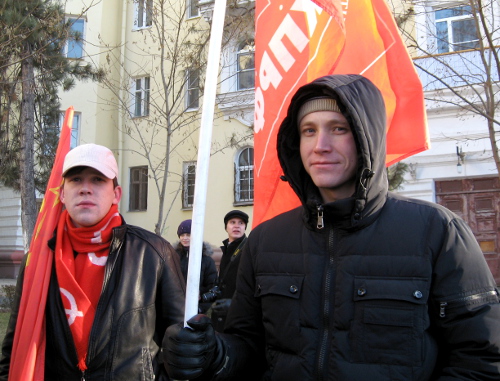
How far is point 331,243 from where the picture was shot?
1779 millimetres

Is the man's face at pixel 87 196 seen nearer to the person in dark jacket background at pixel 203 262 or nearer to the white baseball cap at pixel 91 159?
the white baseball cap at pixel 91 159

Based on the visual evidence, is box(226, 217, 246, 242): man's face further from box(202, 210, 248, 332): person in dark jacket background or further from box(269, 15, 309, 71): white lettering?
box(269, 15, 309, 71): white lettering

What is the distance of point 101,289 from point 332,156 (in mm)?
1280

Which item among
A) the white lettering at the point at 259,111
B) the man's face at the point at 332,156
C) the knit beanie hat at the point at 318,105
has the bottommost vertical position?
the man's face at the point at 332,156

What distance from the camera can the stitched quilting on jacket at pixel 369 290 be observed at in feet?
5.17

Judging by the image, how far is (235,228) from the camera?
6285mm

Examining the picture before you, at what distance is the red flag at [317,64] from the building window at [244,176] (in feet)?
40.6

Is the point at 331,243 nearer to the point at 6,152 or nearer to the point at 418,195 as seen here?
the point at 6,152

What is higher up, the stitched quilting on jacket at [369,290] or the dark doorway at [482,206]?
the dark doorway at [482,206]

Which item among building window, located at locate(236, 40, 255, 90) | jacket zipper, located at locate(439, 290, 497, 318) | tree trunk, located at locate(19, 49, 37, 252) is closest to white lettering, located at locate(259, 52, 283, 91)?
jacket zipper, located at locate(439, 290, 497, 318)

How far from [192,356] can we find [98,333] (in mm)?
926

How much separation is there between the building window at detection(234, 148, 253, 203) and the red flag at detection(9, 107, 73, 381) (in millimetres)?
13321

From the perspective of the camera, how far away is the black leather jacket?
93.8 inches

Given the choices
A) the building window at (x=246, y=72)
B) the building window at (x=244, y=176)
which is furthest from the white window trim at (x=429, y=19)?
the building window at (x=244, y=176)
